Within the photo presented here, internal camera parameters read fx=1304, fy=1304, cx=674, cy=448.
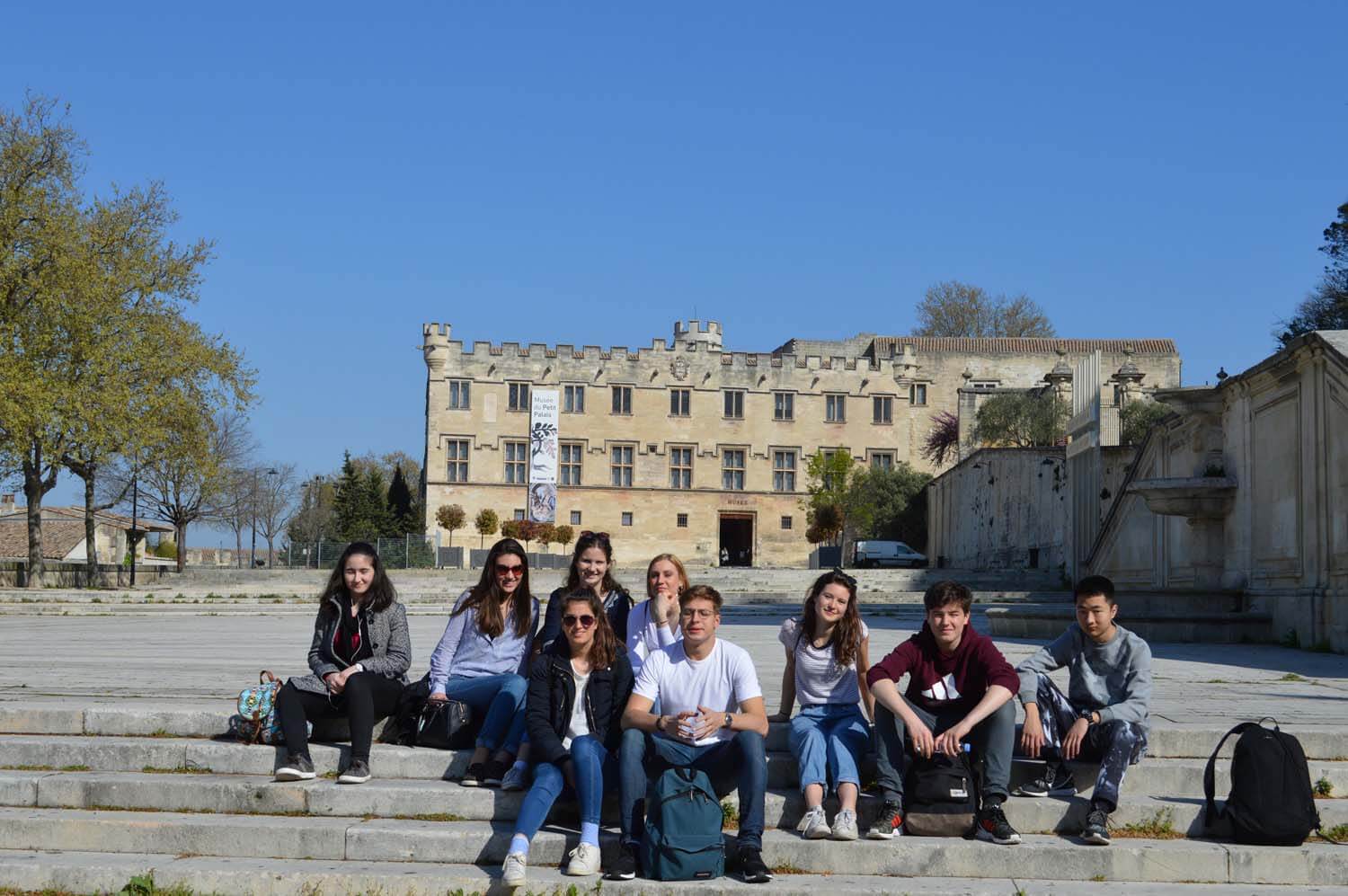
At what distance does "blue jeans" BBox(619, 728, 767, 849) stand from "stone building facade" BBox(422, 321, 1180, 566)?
46.1 meters

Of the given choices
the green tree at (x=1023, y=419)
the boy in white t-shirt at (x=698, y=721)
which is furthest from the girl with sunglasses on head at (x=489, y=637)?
the green tree at (x=1023, y=419)

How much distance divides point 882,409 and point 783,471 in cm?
511

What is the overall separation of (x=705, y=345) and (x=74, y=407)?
30042 millimetres

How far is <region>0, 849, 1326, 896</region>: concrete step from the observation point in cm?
562

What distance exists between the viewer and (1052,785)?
651cm

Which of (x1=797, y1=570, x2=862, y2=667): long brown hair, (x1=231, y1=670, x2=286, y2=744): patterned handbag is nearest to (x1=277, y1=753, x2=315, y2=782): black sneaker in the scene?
(x1=231, y1=670, x2=286, y2=744): patterned handbag

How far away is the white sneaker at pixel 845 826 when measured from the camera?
19.6ft

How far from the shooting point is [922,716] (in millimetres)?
6566

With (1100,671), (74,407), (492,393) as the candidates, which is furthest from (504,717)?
(492,393)

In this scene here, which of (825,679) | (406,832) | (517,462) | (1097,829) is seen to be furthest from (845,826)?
(517,462)

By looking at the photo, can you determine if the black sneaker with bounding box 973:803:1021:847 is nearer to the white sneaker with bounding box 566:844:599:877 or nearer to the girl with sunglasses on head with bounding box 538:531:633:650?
the white sneaker with bounding box 566:844:599:877

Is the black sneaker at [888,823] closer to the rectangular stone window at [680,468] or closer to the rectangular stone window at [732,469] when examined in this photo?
the rectangular stone window at [680,468]

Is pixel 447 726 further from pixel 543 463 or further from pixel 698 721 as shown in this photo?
pixel 543 463

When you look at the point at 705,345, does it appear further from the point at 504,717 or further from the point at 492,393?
the point at 504,717
